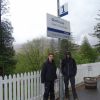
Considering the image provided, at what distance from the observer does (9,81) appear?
922 cm

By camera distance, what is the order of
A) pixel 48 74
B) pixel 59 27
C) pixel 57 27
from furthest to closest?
pixel 59 27, pixel 57 27, pixel 48 74

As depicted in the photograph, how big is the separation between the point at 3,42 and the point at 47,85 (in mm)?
13493

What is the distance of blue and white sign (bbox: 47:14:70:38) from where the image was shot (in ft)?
35.5

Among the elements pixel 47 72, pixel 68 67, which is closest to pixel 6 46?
pixel 68 67

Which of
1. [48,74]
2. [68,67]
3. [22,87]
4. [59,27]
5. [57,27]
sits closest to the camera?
[22,87]

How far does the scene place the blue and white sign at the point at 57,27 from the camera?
426 inches

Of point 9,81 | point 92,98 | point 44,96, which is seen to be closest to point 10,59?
point 92,98

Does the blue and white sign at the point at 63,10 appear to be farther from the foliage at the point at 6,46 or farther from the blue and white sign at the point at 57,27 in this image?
the foliage at the point at 6,46

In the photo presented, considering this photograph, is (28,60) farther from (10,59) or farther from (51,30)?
(51,30)

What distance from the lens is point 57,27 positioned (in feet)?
37.4

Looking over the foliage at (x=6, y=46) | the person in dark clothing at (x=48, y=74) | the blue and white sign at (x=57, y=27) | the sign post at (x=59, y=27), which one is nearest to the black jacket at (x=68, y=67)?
the sign post at (x=59, y=27)

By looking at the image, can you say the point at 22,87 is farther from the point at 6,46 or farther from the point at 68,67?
the point at 6,46

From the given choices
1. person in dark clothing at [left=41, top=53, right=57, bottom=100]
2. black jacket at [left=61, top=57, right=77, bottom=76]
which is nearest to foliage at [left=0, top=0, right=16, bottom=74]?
black jacket at [left=61, top=57, right=77, bottom=76]

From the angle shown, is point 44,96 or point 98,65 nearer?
point 44,96
